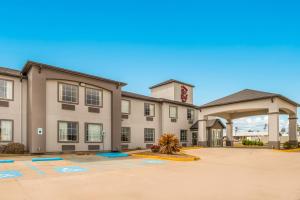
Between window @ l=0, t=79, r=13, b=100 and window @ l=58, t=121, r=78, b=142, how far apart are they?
4.14 metres

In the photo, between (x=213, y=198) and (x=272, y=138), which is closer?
(x=213, y=198)

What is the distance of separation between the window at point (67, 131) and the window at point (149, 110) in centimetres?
964

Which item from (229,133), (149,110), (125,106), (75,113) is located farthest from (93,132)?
(229,133)

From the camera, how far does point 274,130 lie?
22.0 meters

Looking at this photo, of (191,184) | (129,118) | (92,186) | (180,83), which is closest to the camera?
(92,186)

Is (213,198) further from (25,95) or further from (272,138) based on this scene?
(272,138)

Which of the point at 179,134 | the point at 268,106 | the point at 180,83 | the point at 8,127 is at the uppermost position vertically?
the point at 180,83

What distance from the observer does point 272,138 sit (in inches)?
878

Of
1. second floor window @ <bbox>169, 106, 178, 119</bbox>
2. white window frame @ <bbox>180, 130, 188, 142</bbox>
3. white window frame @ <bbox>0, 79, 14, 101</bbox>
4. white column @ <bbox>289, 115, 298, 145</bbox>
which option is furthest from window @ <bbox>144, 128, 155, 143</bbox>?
white column @ <bbox>289, 115, 298, 145</bbox>

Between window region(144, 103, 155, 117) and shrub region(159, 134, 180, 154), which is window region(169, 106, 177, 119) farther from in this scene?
shrub region(159, 134, 180, 154)

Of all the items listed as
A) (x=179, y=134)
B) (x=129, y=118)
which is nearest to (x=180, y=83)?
→ (x=179, y=134)

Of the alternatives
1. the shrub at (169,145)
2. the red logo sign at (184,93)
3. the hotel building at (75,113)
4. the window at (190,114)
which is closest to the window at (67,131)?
the hotel building at (75,113)

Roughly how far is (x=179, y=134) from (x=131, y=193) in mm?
24778

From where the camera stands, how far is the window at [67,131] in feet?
62.2
